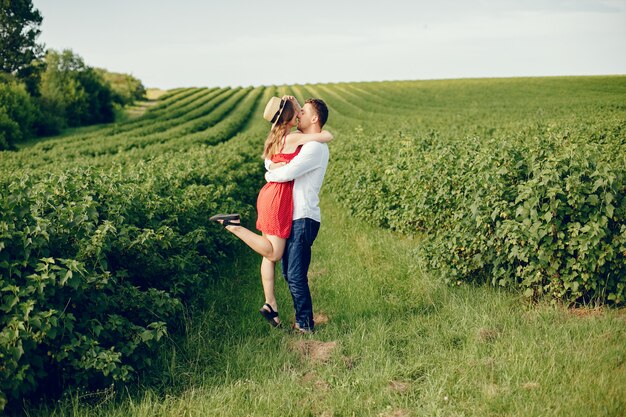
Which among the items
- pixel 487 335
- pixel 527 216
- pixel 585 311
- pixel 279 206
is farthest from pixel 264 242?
pixel 585 311

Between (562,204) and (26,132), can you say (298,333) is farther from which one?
(26,132)

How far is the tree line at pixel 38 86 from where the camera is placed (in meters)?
40.5

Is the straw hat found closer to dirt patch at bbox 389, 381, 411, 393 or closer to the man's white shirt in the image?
the man's white shirt

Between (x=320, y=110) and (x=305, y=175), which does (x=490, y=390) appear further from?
(x=320, y=110)

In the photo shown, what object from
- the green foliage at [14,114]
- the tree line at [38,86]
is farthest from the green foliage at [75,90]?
the green foliage at [14,114]

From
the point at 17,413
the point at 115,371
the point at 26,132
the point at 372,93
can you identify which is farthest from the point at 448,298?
the point at 372,93

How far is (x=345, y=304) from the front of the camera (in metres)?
5.63

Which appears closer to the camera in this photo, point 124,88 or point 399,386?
point 399,386

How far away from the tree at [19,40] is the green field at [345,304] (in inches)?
2040

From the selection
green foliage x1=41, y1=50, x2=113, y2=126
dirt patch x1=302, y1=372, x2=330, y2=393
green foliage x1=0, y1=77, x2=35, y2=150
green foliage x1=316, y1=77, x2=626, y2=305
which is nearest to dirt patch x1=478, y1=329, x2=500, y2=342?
green foliage x1=316, y1=77, x2=626, y2=305

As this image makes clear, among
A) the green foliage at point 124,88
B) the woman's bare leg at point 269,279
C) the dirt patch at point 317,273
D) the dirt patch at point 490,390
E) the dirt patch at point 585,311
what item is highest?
the green foliage at point 124,88

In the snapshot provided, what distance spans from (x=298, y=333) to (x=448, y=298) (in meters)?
1.82

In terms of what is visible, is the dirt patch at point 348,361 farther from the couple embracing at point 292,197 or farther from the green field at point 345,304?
the couple embracing at point 292,197

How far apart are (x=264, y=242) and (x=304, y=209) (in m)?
0.51
